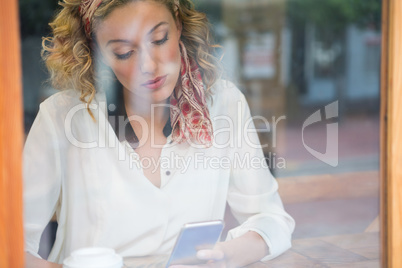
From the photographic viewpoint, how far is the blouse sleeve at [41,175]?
141 cm

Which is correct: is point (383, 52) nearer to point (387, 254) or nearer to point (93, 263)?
point (387, 254)

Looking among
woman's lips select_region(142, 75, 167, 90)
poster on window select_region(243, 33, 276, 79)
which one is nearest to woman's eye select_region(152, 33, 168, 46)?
woman's lips select_region(142, 75, 167, 90)

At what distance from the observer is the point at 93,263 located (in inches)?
50.7

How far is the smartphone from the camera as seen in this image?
147 centimetres

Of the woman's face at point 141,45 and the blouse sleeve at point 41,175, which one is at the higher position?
the woman's face at point 141,45

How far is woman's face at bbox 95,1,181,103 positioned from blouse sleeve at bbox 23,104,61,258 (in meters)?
0.29

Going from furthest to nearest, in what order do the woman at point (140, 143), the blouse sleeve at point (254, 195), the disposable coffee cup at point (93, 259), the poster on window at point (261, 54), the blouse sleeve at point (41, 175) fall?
the poster on window at point (261, 54)
the blouse sleeve at point (254, 195)
the woman at point (140, 143)
the blouse sleeve at point (41, 175)
the disposable coffee cup at point (93, 259)

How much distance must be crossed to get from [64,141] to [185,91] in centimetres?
46

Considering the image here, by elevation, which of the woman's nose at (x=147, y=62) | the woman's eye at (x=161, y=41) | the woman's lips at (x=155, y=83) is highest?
the woman's eye at (x=161, y=41)

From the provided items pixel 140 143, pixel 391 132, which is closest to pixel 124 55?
pixel 140 143

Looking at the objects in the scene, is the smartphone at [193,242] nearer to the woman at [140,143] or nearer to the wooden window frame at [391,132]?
the woman at [140,143]

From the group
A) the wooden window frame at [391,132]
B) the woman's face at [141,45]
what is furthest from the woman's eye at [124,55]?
the wooden window frame at [391,132]

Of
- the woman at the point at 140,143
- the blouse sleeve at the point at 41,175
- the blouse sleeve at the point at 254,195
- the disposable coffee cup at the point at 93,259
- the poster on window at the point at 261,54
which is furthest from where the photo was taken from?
the poster on window at the point at 261,54

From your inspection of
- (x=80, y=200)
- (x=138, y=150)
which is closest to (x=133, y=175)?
(x=138, y=150)
